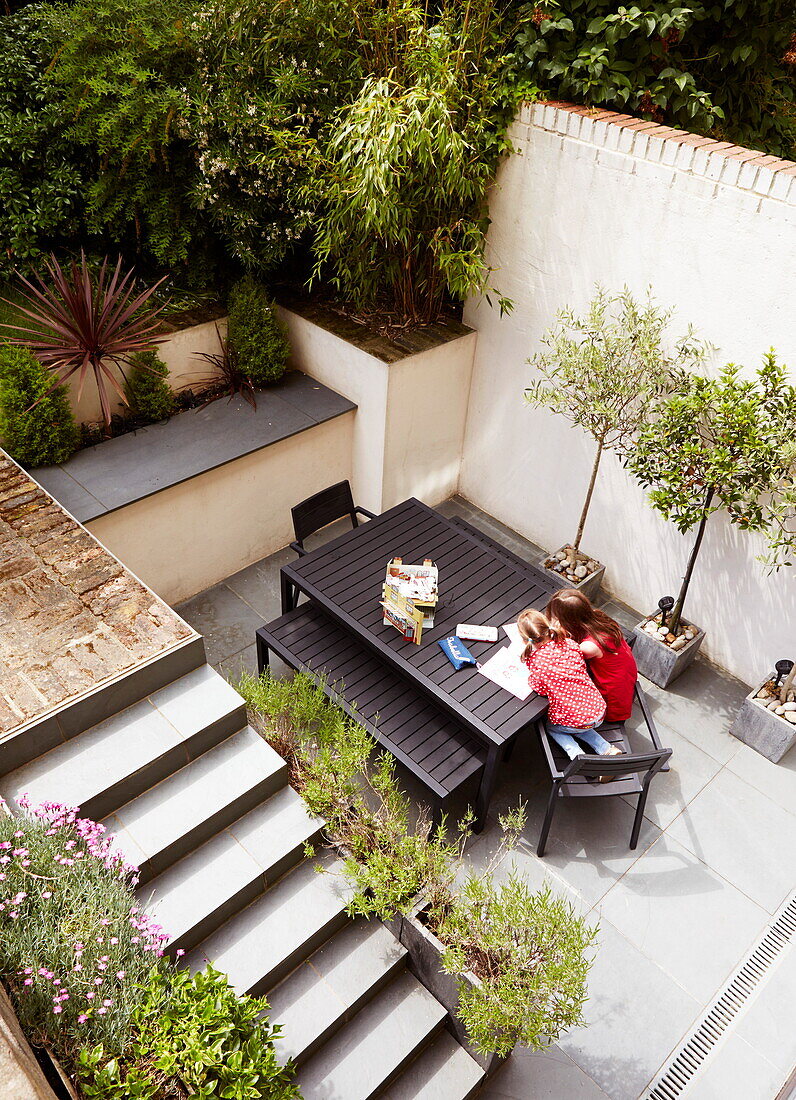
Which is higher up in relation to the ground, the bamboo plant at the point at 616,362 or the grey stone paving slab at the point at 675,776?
the bamboo plant at the point at 616,362

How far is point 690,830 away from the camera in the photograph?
394 centimetres

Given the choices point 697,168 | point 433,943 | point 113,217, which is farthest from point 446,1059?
point 113,217

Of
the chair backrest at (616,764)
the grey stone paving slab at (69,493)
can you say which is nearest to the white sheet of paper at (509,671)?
the chair backrest at (616,764)

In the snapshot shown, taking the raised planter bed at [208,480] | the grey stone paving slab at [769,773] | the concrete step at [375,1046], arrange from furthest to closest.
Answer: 1. the raised planter bed at [208,480]
2. the grey stone paving slab at [769,773]
3. the concrete step at [375,1046]

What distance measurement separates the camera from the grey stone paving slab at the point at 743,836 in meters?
3.74

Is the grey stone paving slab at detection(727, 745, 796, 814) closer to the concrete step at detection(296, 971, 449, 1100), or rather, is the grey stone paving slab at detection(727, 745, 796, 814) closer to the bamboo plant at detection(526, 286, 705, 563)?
the bamboo plant at detection(526, 286, 705, 563)

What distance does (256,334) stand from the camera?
5203mm

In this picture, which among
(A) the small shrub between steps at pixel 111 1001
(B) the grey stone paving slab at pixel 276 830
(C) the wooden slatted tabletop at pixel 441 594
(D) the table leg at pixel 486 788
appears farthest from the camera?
(C) the wooden slatted tabletop at pixel 441 594

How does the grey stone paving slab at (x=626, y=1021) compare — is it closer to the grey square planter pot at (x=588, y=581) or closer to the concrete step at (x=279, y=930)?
the concrete step at (x=279, y=930)

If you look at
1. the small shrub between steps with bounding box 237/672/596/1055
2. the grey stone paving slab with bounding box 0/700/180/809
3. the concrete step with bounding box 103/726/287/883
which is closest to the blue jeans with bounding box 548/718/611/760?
the small shrub between steps with bounding box 237/672/596/1055

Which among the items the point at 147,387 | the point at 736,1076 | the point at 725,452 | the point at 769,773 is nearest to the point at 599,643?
the point at 725,452

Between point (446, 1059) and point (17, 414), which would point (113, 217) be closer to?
point (17, 414)

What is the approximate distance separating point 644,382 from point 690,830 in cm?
239

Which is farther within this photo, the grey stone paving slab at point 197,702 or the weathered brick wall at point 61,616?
the grey stone paving slab at point 197,702
